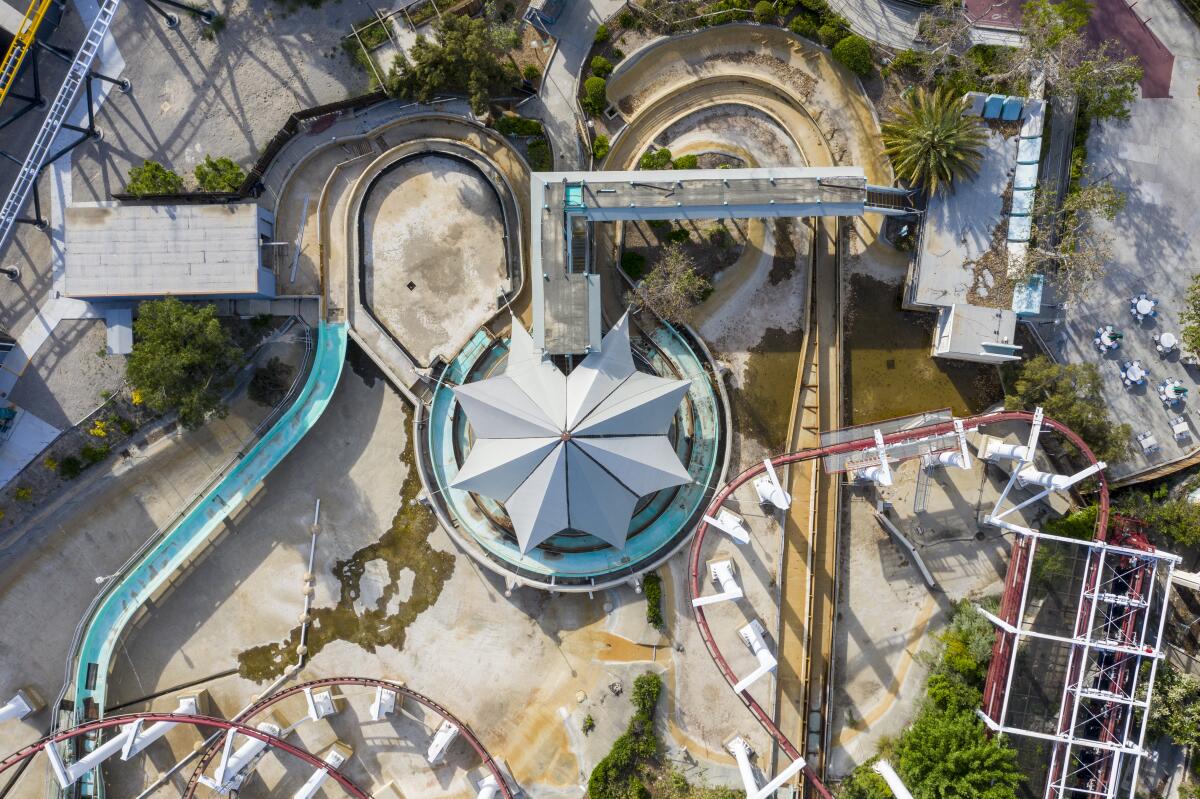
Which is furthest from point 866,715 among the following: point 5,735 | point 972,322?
point 5,735

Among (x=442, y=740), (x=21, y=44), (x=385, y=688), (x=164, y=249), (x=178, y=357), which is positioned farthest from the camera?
(x=385, y=688)

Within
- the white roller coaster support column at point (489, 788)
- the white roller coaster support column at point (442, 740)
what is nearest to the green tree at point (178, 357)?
the white roller coaster support column at point (442, 740)

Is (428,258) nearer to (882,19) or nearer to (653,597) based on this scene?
(653,597)

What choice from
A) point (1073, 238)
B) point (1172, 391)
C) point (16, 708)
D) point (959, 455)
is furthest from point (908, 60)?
point (16, 708)

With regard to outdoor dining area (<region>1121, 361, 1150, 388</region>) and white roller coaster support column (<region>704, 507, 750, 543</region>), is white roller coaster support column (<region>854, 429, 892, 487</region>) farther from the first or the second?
outdoor dining area (<region>1121, 361, 1150, 388</region>)

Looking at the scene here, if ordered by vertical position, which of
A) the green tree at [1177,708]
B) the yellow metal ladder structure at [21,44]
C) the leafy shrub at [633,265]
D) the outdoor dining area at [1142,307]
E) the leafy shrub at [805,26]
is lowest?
the green tree at [1177,708]

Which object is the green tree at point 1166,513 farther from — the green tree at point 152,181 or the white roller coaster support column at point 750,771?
the green tree at point 152,181
